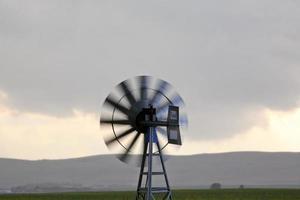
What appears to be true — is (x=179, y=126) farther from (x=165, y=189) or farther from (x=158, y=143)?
(x=165, y=189)

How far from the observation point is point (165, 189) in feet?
104

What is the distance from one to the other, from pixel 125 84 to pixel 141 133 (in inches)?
101

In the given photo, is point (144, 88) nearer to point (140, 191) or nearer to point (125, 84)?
point (125, 84)

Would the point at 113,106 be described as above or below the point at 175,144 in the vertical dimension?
above

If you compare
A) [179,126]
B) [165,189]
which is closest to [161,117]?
[179,126]

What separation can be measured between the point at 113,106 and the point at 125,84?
1253 mm

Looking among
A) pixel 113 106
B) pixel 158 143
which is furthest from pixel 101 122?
pixel 158 143

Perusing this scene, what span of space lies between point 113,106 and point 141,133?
1.91m

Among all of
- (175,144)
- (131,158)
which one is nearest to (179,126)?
(175,144)

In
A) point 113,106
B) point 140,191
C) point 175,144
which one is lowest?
point 140,191

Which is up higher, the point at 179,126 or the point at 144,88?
the point at 144,88

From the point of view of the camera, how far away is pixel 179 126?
30953mm

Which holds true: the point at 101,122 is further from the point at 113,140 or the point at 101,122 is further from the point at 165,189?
the point at 165,189

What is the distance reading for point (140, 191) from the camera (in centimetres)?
3139
